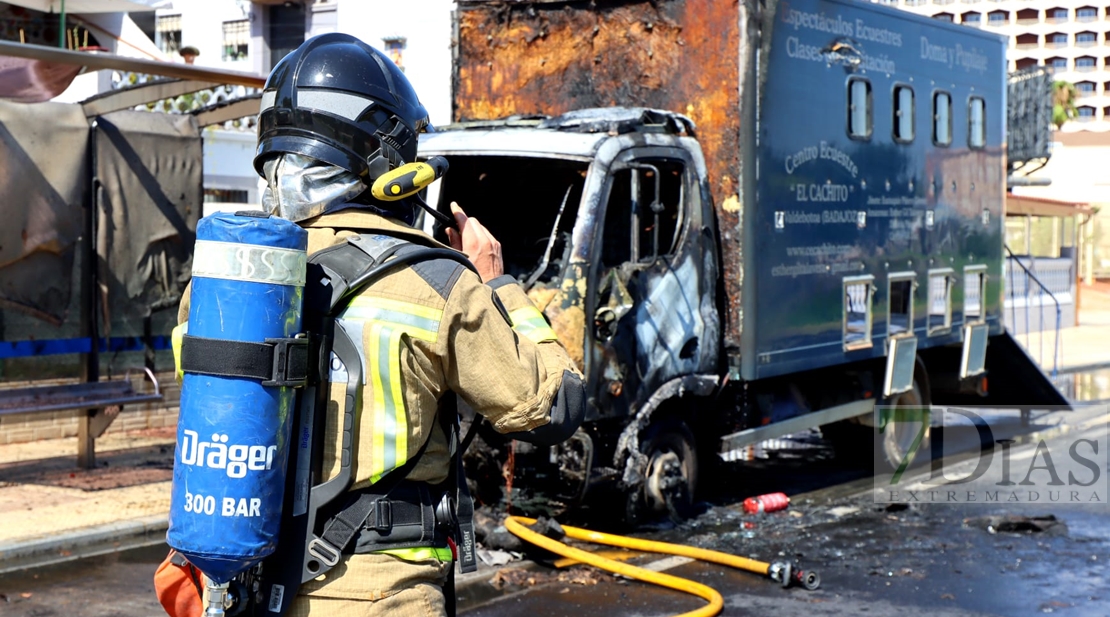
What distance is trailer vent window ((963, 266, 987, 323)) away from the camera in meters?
12.2

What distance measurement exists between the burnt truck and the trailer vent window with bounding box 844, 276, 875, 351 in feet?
0.07

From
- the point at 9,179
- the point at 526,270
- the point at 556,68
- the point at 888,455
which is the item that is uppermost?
the point at 556,68

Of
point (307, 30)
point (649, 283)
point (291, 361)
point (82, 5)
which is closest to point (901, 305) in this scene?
point (649, 283)

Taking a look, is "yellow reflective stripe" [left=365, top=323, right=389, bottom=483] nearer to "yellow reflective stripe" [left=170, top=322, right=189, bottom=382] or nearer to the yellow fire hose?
"yellow reflective stripe" [left=170, top=322, right=189, bottom=382]

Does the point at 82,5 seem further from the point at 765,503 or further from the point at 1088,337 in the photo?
the point at 1088,337

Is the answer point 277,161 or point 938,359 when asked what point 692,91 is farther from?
point 277,161

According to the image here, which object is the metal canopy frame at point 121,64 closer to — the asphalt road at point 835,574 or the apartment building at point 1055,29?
the asphalt road at point 835,574

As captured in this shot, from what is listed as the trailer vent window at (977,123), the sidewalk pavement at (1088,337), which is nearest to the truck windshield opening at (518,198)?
the trailer vent window at (977,123)

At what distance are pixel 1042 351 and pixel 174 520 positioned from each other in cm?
2229

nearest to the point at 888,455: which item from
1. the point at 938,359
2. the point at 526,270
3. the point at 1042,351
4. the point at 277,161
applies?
the point at 938,359

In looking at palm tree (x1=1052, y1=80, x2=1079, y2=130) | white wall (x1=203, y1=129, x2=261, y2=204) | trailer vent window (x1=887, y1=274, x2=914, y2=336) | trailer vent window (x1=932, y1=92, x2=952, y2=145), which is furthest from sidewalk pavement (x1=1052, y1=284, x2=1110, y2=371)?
palm tree (x1=1052, y1=80, x2=1079, y2=130)

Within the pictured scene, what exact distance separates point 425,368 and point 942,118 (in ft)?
32.4

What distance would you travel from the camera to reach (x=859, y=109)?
34.4 feet

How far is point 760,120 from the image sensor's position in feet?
30.2
